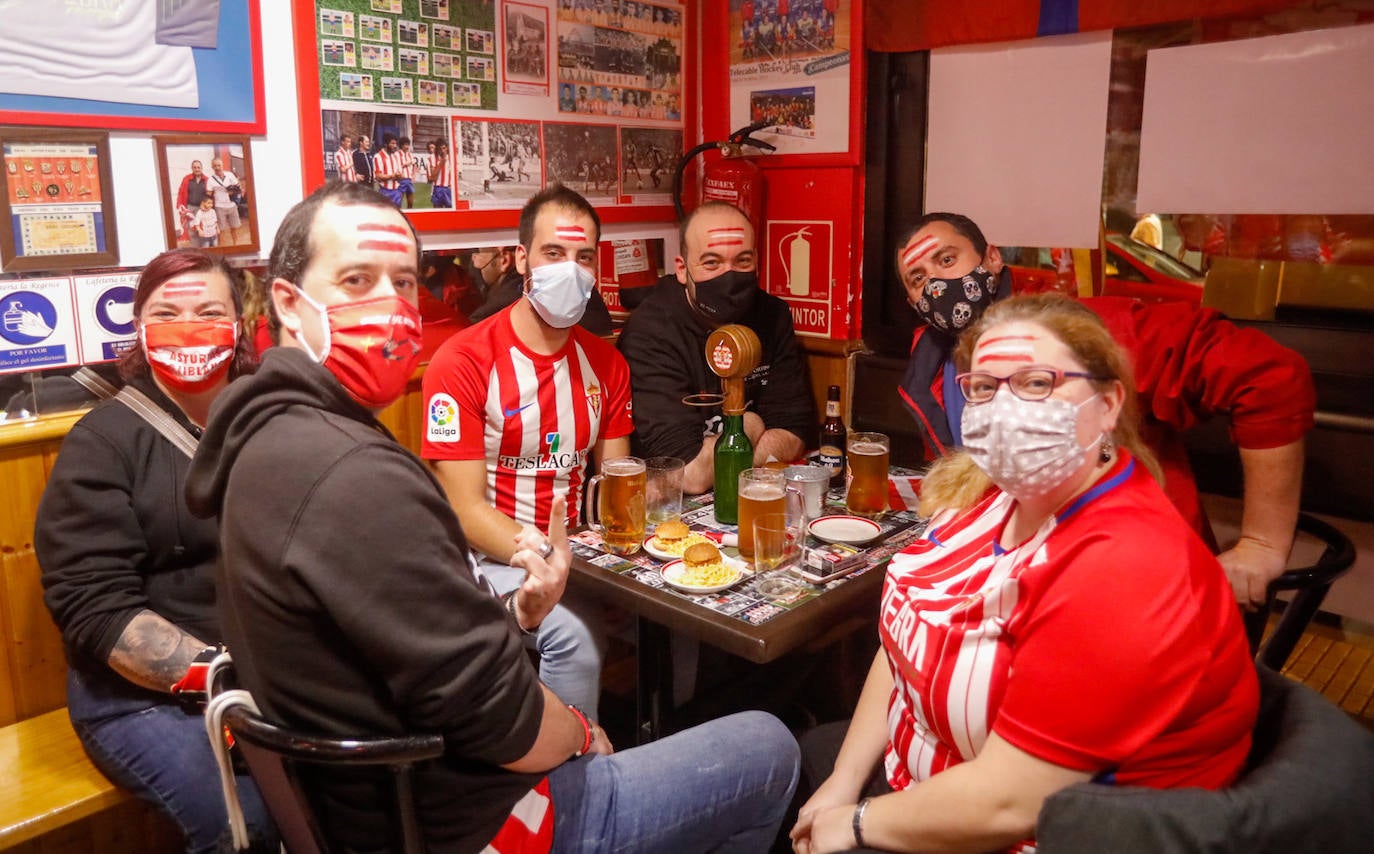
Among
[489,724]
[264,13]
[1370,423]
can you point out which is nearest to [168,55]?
[264,13]

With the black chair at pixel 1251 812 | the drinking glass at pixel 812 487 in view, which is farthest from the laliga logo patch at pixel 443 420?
the black chair at pixel 1251 812

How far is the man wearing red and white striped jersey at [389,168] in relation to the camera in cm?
280

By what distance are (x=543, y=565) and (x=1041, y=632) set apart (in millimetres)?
775

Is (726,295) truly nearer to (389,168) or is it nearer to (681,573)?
(389,168)

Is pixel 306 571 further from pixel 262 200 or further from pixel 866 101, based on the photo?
pixel 866 101

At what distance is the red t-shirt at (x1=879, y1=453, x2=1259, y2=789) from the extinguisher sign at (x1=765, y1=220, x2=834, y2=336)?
232cm

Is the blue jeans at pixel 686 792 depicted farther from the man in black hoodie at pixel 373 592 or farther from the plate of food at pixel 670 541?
the plate of food at pixel 670 541

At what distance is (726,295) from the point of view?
9.56ft

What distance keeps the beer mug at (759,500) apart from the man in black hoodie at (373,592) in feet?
1.67

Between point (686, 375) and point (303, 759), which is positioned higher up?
point (686, 375)

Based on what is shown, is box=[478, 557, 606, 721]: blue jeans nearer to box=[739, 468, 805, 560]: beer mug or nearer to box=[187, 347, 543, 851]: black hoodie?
box=[739, 468, 805, 560]: beer mug

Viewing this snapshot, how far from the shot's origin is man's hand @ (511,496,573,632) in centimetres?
155

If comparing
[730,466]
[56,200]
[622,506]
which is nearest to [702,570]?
[622,506]

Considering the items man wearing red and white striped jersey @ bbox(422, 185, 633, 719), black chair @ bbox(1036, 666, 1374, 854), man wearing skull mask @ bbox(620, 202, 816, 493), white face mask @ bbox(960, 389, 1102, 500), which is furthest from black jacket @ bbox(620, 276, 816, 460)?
black chair @ bbox(1036, 666, 1374, 854)
